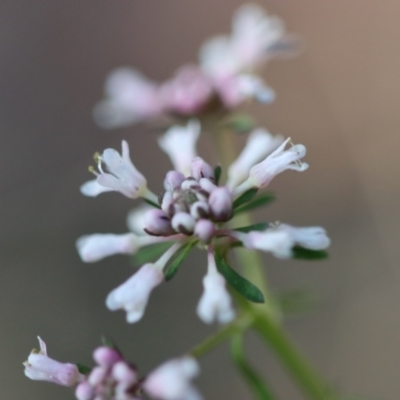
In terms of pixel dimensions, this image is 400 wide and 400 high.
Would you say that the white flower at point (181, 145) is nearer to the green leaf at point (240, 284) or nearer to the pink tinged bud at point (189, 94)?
the pink tinged bud at point (189, 94)

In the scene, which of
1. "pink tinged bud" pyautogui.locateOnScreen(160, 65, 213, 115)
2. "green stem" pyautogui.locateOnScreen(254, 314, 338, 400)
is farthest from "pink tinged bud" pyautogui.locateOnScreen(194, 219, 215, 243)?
"pink tinged bud" pyautogui.locateOnScreen(160, 65, 213, 115)

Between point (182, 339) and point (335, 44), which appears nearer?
point (182, 339)

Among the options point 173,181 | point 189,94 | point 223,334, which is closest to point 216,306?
point 173,181

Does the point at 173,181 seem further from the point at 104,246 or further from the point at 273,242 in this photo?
the point at 273,242

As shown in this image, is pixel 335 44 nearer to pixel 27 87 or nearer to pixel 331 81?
pixel 331 81

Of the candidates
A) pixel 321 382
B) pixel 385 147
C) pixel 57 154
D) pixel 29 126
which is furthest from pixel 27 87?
pixel 321 382

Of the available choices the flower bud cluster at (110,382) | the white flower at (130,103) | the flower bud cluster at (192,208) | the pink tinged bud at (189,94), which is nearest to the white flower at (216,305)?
the flower bud cluster at (192,208)
